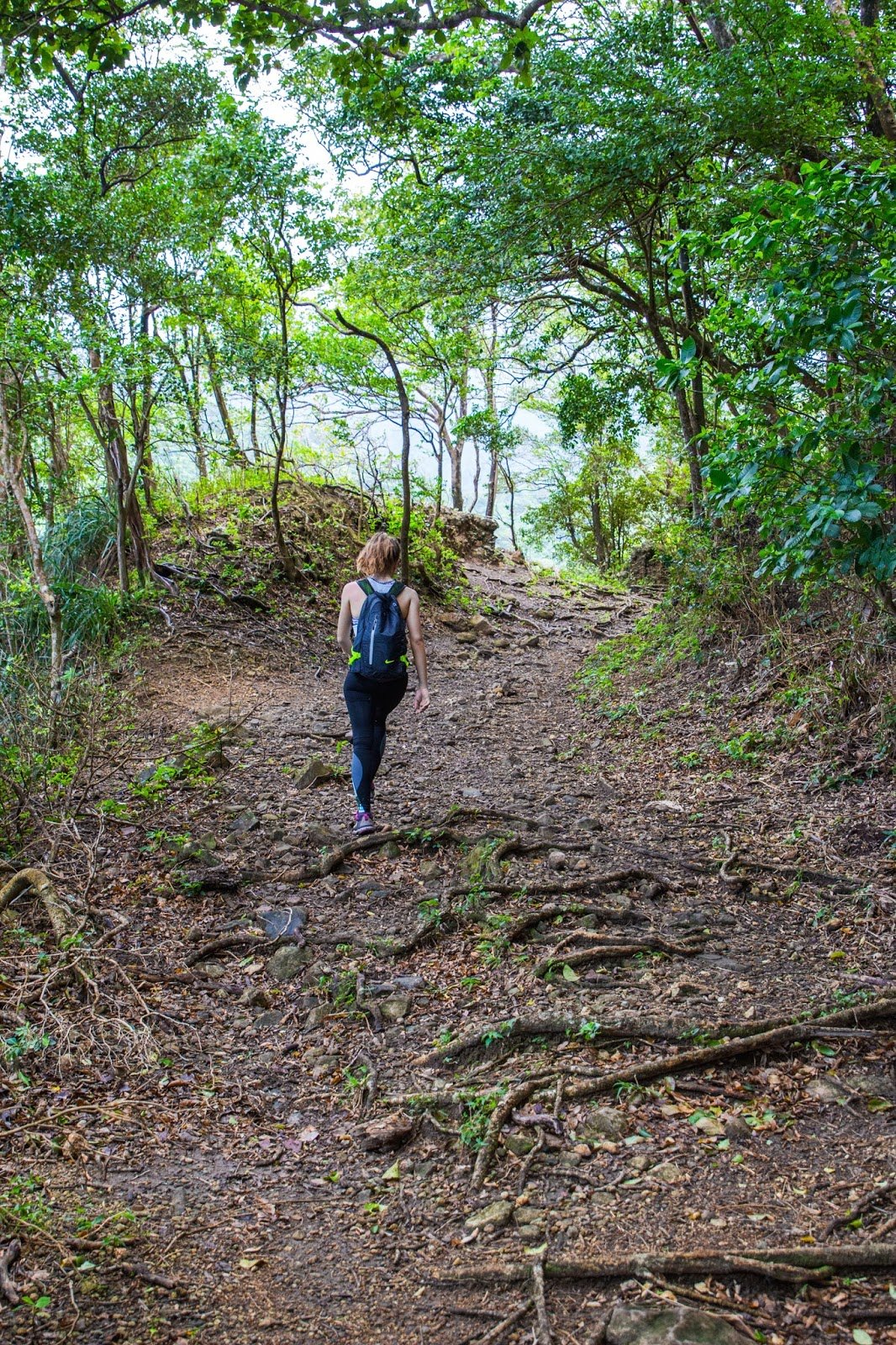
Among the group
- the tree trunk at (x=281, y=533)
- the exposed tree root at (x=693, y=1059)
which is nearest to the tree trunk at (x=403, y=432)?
the tree trunk at (x=281, y=533)

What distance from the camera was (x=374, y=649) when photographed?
5.24 metres

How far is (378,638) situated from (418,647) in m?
0.38

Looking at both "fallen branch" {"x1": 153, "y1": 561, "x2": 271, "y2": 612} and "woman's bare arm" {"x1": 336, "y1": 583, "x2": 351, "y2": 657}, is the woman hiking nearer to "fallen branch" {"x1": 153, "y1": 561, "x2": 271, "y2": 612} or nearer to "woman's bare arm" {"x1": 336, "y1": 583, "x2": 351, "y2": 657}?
"woman's bare arm" {"x1": 336, "y1": 583, "x2": 351, "y2": 657}

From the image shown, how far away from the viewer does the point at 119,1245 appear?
A: 241 cm

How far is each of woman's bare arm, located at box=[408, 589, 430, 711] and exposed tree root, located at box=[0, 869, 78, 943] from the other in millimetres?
2293

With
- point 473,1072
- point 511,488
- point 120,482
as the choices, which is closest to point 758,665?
point 473,1072

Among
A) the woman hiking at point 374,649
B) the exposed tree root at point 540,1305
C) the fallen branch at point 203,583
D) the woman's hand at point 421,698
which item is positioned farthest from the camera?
the fallen branch at point 203,583

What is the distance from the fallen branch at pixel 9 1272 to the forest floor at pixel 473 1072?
4 cm

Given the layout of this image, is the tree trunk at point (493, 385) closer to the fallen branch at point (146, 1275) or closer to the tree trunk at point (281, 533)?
the tree trunk at point (281, 533)

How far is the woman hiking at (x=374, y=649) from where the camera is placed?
17.2 ft

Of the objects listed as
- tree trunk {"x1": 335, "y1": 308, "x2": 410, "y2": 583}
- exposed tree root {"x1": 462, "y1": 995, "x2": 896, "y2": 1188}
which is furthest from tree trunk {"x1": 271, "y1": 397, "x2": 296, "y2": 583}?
exposed tree root {"x1": 462, "y1": 995, "x2": 896, "y2": 1188}

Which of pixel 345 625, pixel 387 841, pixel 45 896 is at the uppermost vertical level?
pixel 345 625

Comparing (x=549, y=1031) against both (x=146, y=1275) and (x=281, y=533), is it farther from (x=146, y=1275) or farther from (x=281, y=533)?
(x=281, y=533)

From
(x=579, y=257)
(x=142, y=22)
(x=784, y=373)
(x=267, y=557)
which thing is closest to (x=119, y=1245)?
(x=784, y=373)
